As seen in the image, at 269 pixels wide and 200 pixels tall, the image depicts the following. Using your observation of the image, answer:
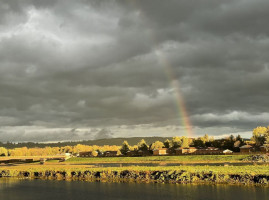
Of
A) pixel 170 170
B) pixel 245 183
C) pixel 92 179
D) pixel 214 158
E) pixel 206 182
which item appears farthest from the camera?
pixel 214 158

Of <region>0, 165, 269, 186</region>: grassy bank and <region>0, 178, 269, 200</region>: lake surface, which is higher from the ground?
<region>0, 165, 269, 186</region>: grassy bank

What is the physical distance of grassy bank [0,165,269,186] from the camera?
2438 inches

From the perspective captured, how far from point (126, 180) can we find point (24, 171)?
48.7m

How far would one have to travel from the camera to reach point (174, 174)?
230 ft

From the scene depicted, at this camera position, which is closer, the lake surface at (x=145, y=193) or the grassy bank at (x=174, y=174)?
Result: the lake surface at (x=145, y=193)

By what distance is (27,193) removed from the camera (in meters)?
63.1

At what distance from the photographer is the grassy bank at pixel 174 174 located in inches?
2438

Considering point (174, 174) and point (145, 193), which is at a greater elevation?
point (174, 174)

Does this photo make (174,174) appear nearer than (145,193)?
No

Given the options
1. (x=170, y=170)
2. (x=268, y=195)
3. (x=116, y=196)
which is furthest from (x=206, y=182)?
(x=116, y=196)

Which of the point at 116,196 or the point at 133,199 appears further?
the point at 116,196

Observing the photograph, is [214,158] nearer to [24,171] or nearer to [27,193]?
[24,171]

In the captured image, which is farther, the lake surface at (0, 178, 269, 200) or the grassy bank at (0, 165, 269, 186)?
the grassy bank at (0, 165, 269, 186)

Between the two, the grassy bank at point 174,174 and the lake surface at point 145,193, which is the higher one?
the grassy bank at point 174,174
